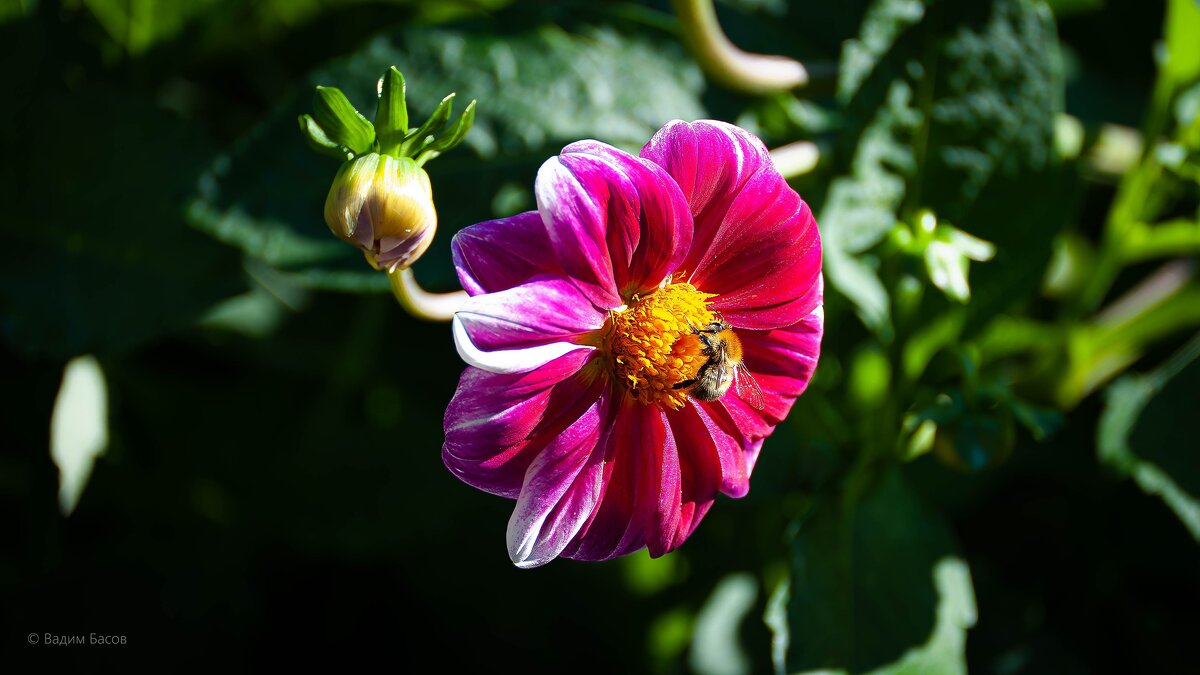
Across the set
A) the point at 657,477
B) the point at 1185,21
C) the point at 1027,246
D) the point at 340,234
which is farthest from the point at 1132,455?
the point at 340,234

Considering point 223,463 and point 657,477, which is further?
point 223,463

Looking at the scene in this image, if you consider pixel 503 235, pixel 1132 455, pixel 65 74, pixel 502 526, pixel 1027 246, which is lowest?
pixel 502 526

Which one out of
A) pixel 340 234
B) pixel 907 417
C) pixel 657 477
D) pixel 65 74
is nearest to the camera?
pixel 340 234

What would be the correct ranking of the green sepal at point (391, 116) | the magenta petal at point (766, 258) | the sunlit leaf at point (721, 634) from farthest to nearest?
the sunlit leaf at point (721, 634) → the magenta petal at point (766, 258) → the green sepal at point (391, 116)

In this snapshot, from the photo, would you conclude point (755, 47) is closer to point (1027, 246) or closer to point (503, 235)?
point (1027, 246)

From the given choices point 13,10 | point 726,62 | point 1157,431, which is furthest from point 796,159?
point 13,10

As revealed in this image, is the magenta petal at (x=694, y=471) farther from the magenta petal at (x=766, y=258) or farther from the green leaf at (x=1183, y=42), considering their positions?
the green leaf at (x=1183, y=42)

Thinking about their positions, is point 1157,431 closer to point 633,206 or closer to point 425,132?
point 633,206

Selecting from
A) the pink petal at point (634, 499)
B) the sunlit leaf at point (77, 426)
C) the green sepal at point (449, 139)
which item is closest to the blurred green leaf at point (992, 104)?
the pink petal at point (634, 499)
